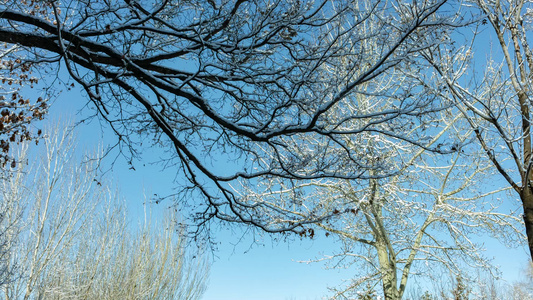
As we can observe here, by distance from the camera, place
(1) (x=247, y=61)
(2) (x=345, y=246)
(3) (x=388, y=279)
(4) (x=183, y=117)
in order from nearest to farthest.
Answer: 1. (1) (x=247, y=61)
2. (4) (x=183, y=117)
3. (3) (x=388, y=279)
4. (2) (x=345, y=246)

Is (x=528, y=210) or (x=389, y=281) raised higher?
(x=389, y=281)

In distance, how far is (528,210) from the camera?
193 inches

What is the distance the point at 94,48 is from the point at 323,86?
2347 millimetres

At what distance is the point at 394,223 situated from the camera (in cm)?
915

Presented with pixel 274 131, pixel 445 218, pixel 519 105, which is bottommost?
pixel 274 131

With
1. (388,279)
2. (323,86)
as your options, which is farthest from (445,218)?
(323,86)

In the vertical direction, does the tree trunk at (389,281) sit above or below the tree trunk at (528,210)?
above

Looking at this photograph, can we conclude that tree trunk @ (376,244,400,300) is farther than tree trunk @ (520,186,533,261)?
Yes

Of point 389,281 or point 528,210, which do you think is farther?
point 389,281

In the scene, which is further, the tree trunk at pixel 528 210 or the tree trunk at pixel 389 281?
the tree trunk at pixel 389 281

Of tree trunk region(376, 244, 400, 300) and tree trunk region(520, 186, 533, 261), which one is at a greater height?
tree trunk region(376, 244, 400, 300)

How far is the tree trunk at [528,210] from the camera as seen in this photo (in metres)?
4.79

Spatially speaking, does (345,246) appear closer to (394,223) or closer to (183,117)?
(394,223)

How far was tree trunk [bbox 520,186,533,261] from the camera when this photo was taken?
4789mm
